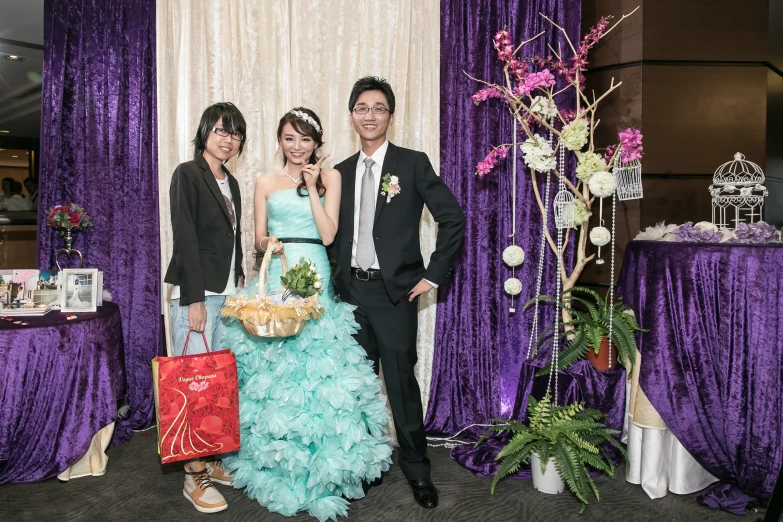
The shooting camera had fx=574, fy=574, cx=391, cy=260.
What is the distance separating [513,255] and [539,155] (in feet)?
1.88

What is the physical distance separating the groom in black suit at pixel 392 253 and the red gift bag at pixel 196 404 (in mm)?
663

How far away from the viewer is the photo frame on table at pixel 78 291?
10.3 ft

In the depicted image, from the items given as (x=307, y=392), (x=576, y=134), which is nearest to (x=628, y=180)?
(x=576, y=134)

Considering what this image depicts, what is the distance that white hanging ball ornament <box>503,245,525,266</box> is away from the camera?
328cm

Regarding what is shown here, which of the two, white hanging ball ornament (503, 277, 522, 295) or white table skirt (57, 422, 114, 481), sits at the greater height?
white hanging ball ornament (503, 277, 522, 295)

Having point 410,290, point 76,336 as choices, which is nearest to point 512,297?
point 410,290

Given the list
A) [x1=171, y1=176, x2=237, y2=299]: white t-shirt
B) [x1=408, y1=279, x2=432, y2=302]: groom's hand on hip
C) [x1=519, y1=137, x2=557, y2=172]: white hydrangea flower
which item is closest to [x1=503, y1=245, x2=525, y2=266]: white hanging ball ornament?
[x1=519, y1=137, x2=557, y2=172]: white hydrangea flower

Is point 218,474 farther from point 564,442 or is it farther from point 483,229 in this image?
point 483,229

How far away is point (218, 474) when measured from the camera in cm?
284

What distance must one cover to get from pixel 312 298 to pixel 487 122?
1761 millimetres

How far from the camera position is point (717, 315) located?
254 centimetres

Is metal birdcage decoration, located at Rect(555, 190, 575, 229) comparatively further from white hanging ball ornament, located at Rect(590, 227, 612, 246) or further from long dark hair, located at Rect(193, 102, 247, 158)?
long dark hair, located at Rect(193, 102, 247, 158)

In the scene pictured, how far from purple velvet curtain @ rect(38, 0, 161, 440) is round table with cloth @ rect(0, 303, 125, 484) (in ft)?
1.93

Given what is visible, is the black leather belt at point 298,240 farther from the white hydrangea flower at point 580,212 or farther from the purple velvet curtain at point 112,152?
the white hydrangea flower at point 580,212
